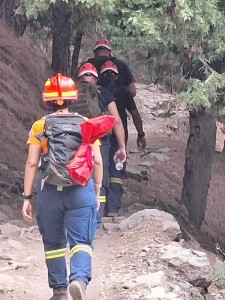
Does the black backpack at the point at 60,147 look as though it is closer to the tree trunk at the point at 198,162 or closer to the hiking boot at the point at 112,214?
the hiking boot at the point at 112,214

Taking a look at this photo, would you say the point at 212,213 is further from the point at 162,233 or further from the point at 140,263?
the point at 140,263

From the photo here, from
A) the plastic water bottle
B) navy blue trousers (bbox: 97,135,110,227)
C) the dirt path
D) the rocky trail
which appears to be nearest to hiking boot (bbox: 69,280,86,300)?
the rocky trail

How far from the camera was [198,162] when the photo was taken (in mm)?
12906

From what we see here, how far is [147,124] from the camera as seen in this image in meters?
26.2

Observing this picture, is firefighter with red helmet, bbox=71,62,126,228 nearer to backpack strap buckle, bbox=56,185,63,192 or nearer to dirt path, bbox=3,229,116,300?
dirt path, bbox=3,229,116,300

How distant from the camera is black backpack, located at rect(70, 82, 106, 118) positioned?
8.93 metres

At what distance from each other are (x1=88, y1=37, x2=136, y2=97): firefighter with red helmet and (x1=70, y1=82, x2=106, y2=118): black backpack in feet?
3.48

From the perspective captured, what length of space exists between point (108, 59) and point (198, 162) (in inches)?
131

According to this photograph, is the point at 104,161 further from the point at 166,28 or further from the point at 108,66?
the point at 166,28

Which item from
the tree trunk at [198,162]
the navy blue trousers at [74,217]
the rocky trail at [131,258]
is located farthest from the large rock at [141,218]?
the navy blue trousers at [74,217]

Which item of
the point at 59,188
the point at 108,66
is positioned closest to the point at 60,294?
the point at 59,188

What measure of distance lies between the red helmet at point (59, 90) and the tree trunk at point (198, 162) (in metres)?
5.64

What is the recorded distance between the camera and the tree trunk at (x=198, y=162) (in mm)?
12438

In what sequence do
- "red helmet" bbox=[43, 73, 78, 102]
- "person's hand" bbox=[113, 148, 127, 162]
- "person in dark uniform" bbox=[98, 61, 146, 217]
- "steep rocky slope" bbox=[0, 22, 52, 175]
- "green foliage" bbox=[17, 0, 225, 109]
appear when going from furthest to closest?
1. "steep rocky slope" bbox=[0, 22, 52, 175]
2. "person in dark uniform" bbox=[98, 61, 146, 217]
3. "person's hand" bbox=[113, 148, 127, 162]
4. "green foliage" bbox=[17, 0, 225, 109]
5. "red helmet" bbox=[43, 73, 78, 102]
